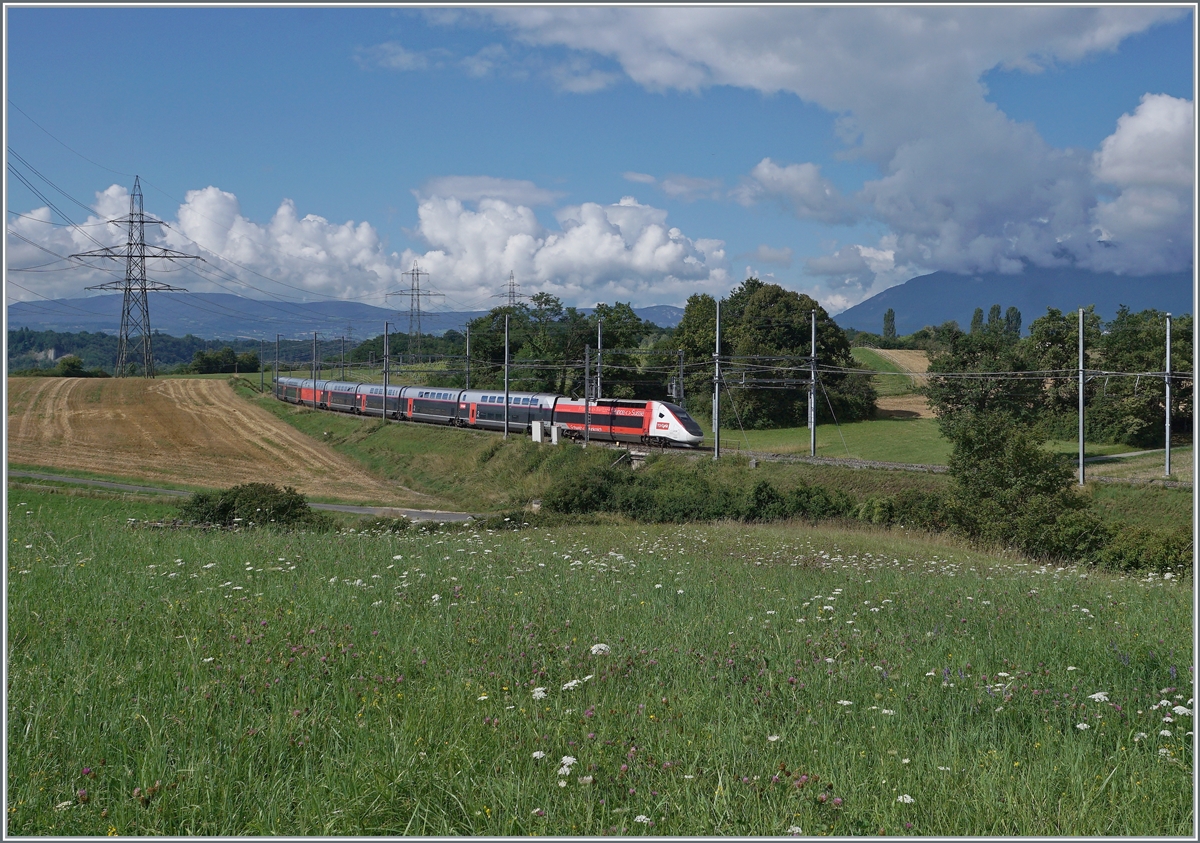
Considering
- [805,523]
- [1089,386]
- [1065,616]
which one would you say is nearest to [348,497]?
[805,523]

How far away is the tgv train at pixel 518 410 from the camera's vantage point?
5512 cm

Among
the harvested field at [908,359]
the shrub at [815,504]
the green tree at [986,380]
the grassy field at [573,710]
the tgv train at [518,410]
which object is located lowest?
the shrub at [815,504]

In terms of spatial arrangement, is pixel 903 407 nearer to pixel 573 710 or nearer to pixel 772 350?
pixel 772 350

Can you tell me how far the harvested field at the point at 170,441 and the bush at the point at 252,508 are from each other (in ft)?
69.4

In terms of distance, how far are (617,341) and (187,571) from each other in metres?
80.7

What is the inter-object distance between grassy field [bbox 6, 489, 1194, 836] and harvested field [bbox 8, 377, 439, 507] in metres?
42.3

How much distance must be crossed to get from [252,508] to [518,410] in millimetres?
38605

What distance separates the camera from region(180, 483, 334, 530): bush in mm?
25453

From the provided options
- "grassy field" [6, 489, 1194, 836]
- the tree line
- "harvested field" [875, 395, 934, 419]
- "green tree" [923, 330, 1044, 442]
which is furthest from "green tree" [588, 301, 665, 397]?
"grassy field" [6, 489, 1194, 836]

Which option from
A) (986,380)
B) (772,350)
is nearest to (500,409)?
(772,350)

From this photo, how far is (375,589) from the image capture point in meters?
8.93

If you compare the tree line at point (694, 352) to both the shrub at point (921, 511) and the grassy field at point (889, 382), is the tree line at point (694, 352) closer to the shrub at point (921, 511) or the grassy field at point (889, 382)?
the grassy field at point (889, 382)

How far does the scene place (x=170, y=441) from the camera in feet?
210

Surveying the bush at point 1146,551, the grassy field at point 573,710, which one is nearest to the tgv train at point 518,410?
the bush at point 1146,551
